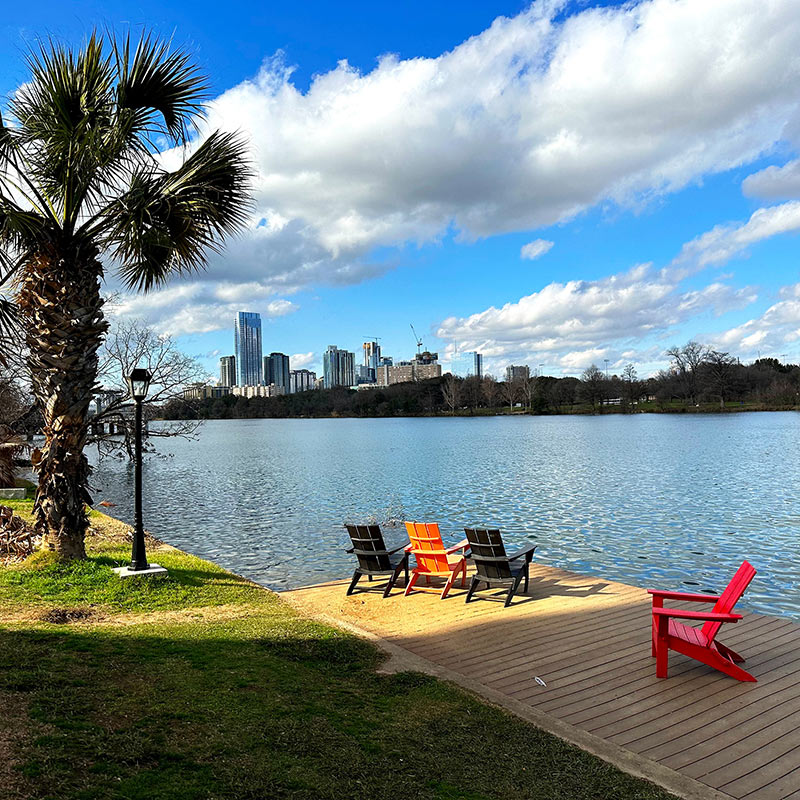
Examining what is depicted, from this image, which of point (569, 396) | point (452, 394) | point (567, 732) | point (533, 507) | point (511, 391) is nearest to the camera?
point (567, 732)

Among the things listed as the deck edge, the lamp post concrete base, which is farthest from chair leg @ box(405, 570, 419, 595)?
the lamp post concrete base

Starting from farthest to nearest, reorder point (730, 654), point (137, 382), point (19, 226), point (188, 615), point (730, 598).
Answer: point (137, 382) < point (19, 226) < point (188, 615) < point (730, 654) < point (730, 598)

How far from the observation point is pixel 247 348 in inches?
7151

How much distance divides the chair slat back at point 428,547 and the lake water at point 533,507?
128 inches

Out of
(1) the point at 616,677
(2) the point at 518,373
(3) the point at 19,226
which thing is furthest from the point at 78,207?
(2) the point at 518,373

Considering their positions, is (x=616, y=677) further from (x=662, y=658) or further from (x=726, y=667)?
(x=726, y=667)

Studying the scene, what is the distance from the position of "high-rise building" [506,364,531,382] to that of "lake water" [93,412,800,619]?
11323cm

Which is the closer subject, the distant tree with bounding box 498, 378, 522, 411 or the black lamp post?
the black lamp post

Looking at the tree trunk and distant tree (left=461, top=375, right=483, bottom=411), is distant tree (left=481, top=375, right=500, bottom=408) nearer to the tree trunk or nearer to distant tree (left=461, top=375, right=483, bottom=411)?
distant tree (left=461, top=375, right=483, bottom=411)

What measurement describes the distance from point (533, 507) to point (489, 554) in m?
12.7

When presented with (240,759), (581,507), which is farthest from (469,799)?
(581,507)

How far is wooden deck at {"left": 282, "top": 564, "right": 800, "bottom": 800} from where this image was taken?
462 centimetres

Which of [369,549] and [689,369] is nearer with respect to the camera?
[369,549]

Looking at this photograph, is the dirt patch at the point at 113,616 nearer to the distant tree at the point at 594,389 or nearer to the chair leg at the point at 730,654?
the chair leg at the point at 730,654
